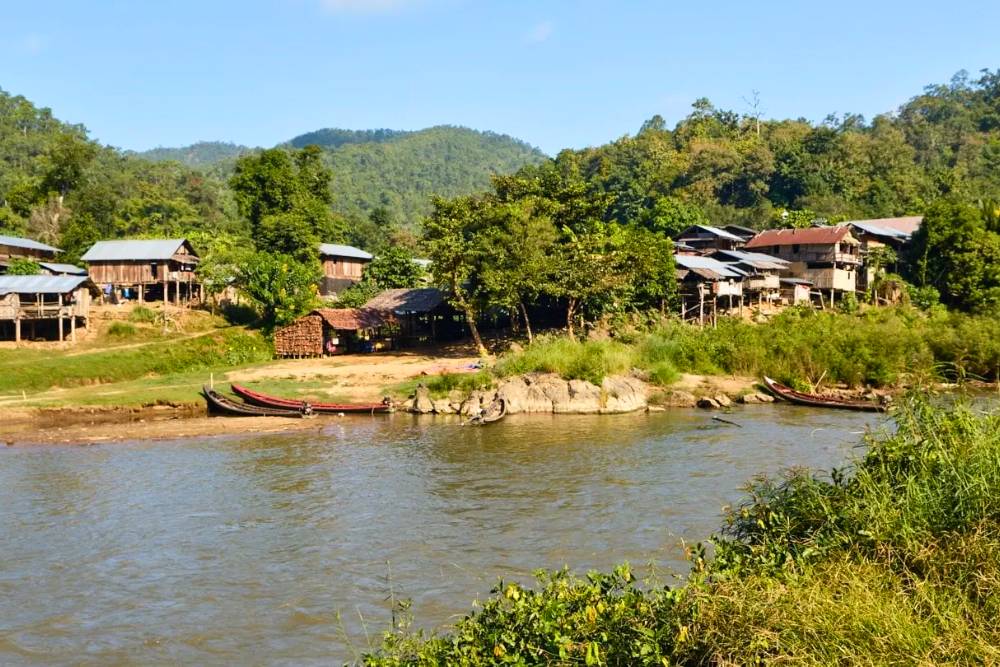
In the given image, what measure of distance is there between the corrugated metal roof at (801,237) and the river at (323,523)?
32.6m

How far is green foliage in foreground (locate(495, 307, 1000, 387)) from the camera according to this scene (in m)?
39.6

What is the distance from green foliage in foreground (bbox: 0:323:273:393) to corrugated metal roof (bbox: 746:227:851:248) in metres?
39.5

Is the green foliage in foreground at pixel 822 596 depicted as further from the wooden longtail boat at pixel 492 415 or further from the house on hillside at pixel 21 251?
the house on hillside at pixel 21 251

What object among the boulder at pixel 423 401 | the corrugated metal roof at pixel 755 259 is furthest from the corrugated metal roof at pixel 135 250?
the corrugated metal roof at pixel 755 259

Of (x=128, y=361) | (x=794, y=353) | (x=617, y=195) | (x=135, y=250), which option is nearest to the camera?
(x=794, y=353)

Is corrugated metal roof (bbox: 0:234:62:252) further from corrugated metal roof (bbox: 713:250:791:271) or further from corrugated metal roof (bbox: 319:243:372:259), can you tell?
corrugated metal roof (bbox: 713:250:791:271)

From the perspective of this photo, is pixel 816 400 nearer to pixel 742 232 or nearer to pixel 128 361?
pixel 128 361

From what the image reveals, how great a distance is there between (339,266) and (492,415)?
35.3 meters

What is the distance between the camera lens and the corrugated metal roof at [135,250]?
56125 millimetres

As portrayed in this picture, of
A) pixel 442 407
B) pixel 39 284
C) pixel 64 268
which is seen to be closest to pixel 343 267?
pixel 64 268

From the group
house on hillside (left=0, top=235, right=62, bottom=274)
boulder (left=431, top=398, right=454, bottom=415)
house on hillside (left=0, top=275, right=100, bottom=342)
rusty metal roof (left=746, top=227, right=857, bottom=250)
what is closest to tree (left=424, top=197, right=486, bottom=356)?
boulder (left=431, top=398, right=454, bottom=415)

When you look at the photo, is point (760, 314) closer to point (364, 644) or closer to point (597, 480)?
point (597, 480)

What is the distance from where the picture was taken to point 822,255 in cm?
6319

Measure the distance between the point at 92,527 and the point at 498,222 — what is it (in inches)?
1216
